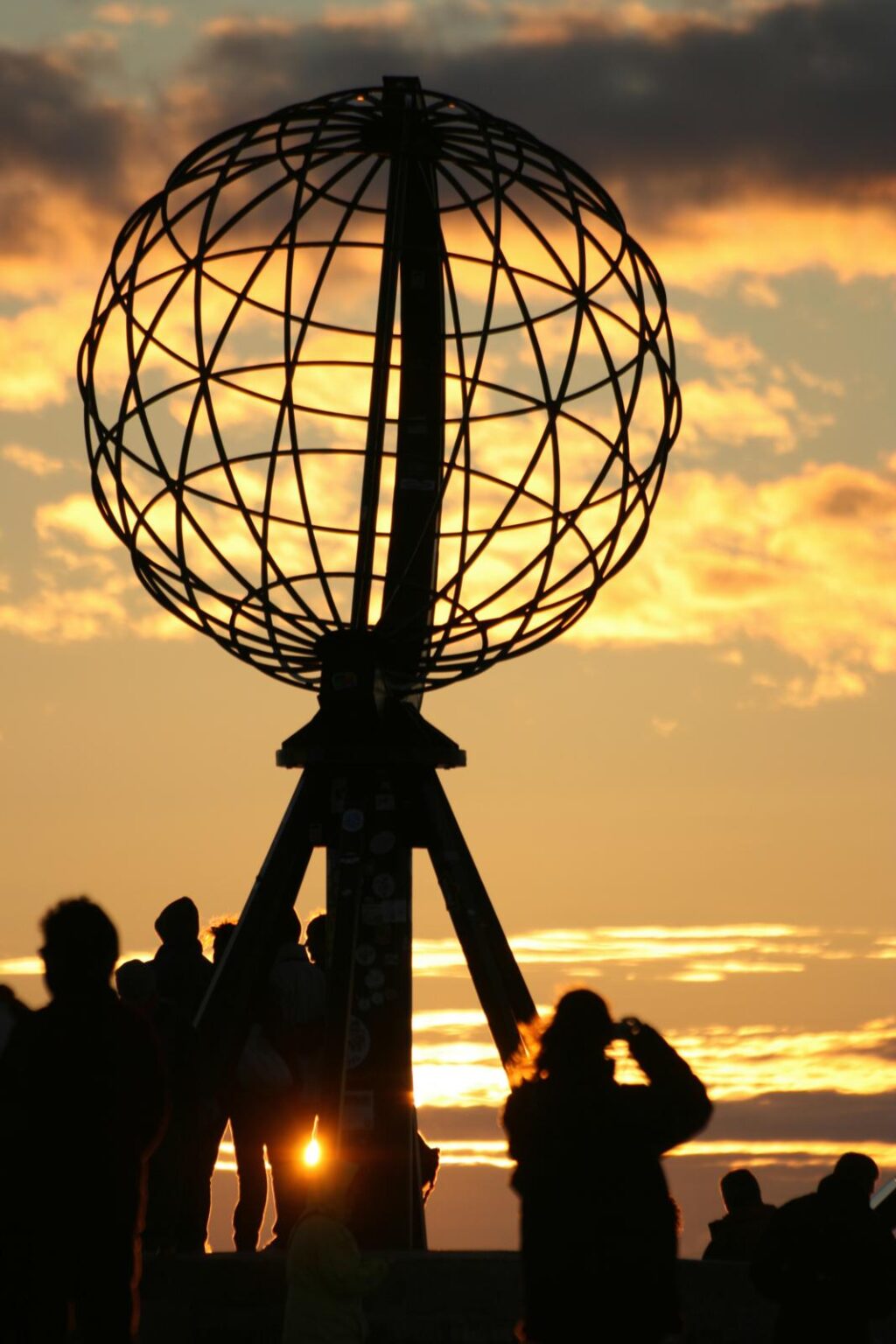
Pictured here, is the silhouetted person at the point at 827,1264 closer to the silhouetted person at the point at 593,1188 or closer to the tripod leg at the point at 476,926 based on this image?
the silhouetted person at the point at 593,1188

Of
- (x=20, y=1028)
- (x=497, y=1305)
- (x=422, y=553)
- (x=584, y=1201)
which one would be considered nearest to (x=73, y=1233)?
(x=20, y=1028)

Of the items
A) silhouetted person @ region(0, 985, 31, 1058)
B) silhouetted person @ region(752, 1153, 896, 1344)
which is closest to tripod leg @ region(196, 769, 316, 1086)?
silhouetted person @ region(0, 985, 31, 1058)

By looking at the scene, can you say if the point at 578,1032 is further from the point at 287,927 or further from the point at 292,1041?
the point at 287,927

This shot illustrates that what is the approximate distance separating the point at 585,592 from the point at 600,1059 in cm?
592

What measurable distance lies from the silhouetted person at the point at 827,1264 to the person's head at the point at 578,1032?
145 cm

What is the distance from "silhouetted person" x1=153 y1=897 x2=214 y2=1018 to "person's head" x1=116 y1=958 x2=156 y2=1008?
1.06 metres

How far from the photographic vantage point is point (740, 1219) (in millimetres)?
10773

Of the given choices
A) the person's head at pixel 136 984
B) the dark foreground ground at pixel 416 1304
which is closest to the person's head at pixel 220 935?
the person's head at pixel 136 984

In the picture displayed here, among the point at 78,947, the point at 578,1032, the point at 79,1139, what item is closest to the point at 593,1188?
the point at 578,1032

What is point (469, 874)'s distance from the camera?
1244cm

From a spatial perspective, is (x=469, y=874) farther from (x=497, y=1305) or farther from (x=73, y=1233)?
(x=73, y=1233)

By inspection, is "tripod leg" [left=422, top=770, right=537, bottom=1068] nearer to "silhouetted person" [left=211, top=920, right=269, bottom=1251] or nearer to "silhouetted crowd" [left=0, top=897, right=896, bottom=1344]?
"silhouetted person" [left=211, top=920, right=269, bottom=1251]

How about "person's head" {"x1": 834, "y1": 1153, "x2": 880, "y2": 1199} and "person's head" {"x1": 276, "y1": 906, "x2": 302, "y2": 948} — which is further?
"person's head" {"x1": 276, "y1": 906, "x2": 302, "y2": 948}

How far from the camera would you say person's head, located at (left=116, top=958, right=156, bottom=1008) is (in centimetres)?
1038
